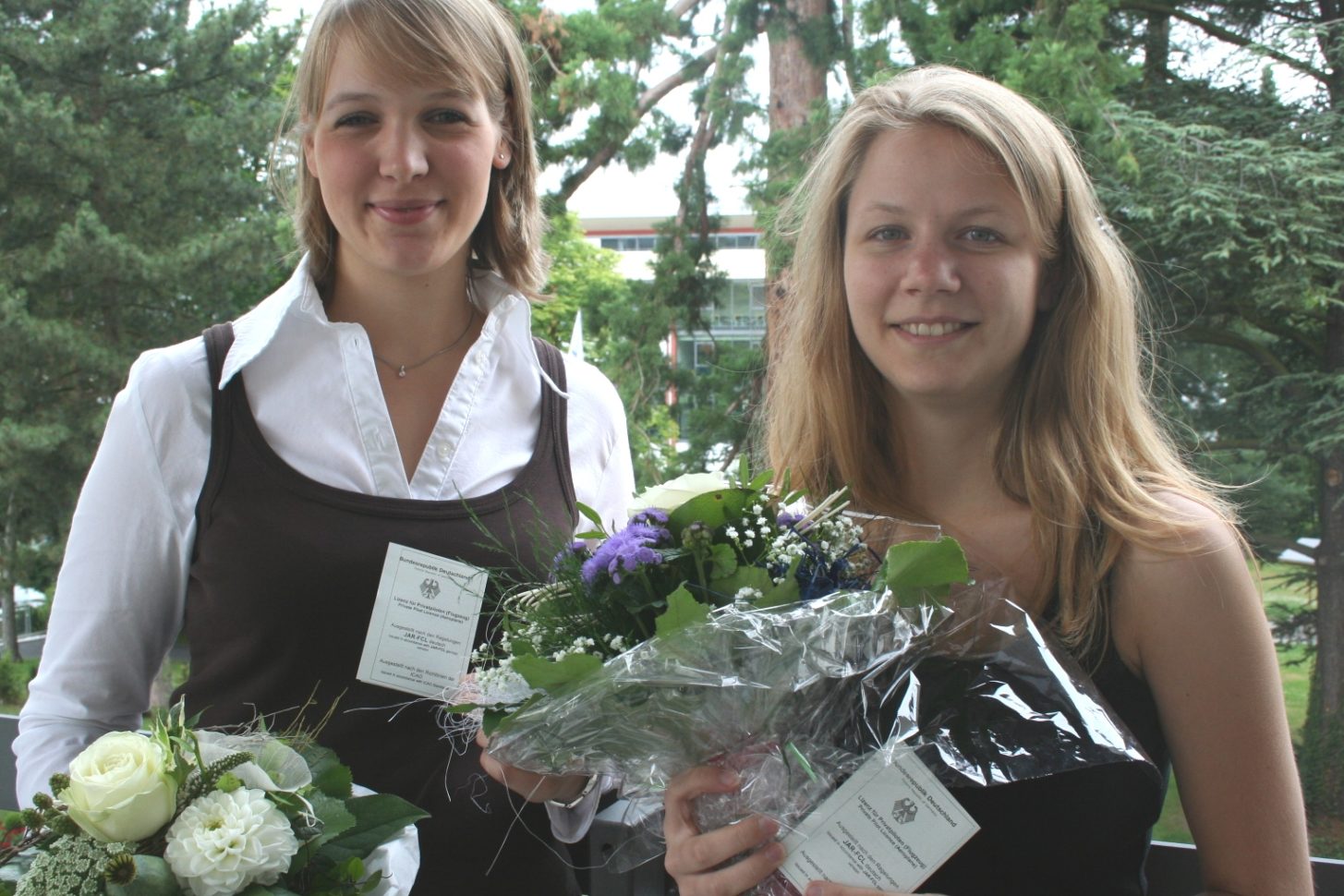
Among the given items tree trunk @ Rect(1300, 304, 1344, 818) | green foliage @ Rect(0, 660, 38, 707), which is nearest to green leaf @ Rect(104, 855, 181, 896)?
tree trunk @ Rect(1300, 304, 1344, 818)

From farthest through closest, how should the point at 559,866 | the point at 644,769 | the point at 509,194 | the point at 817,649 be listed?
the point at 509,194 → the point at 559,866 → the point at 644,769 → the point at 817,649

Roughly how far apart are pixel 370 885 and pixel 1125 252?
126 centimetres

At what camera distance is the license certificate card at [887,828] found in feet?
3.27

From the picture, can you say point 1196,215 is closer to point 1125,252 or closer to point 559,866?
point 1125,252

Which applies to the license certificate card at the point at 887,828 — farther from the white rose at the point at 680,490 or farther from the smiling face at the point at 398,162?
the smiling face at the point at 398,162

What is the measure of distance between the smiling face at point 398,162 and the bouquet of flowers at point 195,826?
2.15ft

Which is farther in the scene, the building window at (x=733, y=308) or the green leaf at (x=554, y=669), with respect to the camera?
the building window at (x=733, y=308)

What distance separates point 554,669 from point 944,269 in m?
0.61

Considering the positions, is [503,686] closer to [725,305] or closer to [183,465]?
[183,465]

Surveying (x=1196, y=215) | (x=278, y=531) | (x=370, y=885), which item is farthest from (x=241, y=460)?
(x=1196, y=215)

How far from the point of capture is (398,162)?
1.42 metres

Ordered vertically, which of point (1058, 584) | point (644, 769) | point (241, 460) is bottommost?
point (644, 769)

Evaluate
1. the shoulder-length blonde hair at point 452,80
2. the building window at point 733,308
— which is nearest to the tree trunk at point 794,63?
the building window at point 733,308

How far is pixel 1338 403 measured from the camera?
3.66 m
